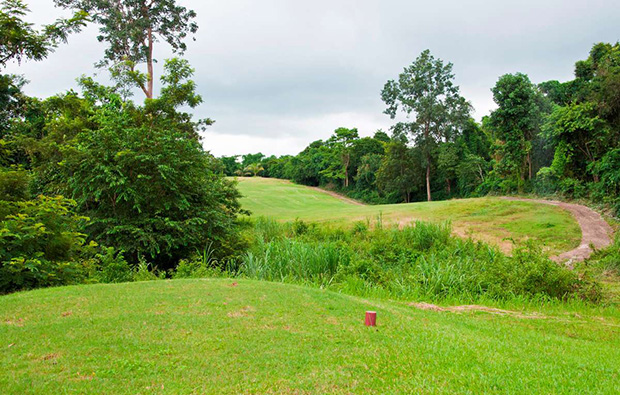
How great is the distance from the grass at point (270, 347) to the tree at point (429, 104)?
3729cm

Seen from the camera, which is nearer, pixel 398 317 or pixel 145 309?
pixel 145 309

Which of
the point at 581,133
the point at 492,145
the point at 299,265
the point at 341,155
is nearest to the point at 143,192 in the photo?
the point at 299,265

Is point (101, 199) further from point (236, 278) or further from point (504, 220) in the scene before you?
point (504, 220)

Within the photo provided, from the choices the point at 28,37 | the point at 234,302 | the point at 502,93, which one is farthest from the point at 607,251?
the point at 502,93

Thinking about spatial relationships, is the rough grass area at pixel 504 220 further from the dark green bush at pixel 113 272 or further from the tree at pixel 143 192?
the dark green bush at pixel 113 272

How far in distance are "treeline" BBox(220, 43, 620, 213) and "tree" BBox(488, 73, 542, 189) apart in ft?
0.23

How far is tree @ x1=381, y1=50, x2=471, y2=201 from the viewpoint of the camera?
3962 centimetres

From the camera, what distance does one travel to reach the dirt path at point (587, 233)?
474 inches

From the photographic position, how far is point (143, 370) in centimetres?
294

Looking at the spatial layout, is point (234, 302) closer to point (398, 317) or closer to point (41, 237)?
point (398, 317)

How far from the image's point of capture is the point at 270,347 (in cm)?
349

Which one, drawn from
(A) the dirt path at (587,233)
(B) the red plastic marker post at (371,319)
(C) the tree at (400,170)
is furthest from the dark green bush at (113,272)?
(C) the tree at (400,170)

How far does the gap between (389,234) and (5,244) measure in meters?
12.1

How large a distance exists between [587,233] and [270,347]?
15957 millimetres
